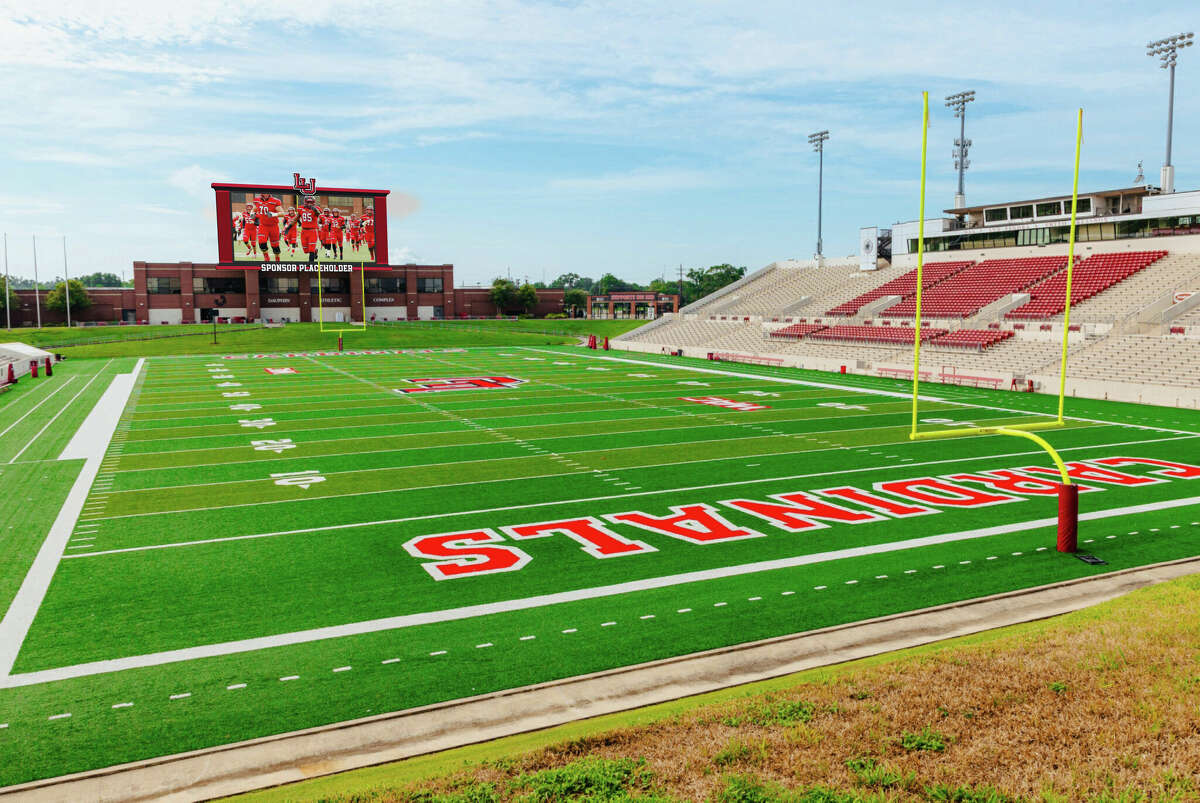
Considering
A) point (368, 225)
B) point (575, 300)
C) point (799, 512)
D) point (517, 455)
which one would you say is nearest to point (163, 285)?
point (368, 225)

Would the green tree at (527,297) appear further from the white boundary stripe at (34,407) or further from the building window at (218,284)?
the white boundary stripe at (34,407)

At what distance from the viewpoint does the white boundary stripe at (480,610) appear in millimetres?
6543

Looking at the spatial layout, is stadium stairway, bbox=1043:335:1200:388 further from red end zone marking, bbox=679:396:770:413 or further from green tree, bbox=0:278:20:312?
green tree, bbox=0:278:20:312

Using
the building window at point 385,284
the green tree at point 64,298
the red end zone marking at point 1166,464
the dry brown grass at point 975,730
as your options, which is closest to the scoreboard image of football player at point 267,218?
the building window at point 385,284

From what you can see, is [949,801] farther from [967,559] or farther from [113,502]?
[113,502]

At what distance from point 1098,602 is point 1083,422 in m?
12.6

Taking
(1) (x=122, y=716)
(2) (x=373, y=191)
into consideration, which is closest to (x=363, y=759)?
(1) (x=122, y=716)

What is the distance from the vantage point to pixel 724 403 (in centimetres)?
2269

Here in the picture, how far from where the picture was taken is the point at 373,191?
212 feet

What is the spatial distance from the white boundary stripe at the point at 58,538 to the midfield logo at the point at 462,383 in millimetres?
8218

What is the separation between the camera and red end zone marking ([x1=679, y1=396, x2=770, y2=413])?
21580 millimetres

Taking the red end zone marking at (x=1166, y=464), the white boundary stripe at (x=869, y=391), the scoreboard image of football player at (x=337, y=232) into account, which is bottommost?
the red end zone marking at (x=1166, y=464)

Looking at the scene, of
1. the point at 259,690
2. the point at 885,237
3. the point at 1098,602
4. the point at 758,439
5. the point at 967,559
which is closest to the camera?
the point at 259,690

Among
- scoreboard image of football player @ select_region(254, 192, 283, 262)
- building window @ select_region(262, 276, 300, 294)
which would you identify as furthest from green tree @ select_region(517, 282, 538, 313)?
scoreboard image of football player @ select_region(254, 192, 283, 262)
